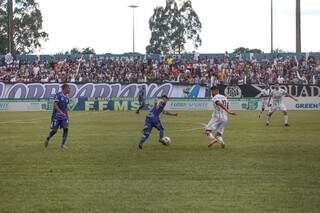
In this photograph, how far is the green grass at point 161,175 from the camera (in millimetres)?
10617

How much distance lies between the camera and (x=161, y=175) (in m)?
13.9

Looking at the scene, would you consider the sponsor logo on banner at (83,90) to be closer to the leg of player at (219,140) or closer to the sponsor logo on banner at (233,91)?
the sponsor logo on banner at (233,91)

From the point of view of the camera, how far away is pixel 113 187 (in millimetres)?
12297

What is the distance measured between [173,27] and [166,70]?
163 feet

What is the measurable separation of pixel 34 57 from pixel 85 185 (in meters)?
48.1

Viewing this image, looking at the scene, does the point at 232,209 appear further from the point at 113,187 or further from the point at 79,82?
the point at 79,82

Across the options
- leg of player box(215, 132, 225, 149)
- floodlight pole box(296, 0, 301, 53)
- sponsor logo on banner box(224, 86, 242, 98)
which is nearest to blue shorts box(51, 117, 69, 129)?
leg of player box(215, 132, 225, 149)

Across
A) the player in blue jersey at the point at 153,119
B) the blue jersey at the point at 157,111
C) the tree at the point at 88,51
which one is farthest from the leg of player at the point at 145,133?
the tree at the point at 88,51

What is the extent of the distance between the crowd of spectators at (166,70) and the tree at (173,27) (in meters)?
47.3

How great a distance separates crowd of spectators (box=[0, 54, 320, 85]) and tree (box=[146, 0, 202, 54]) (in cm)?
4729

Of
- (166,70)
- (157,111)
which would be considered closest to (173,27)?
(166,70)

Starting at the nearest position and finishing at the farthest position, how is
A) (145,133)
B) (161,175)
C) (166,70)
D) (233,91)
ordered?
(161,175)
(145,133)
(233,91)
(166,70)

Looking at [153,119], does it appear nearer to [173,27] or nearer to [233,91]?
[233,91]

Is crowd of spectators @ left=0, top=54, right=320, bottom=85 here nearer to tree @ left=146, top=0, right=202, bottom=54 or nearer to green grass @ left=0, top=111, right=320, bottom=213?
green grass @ left=0, top=111, right=320, bottom=213
